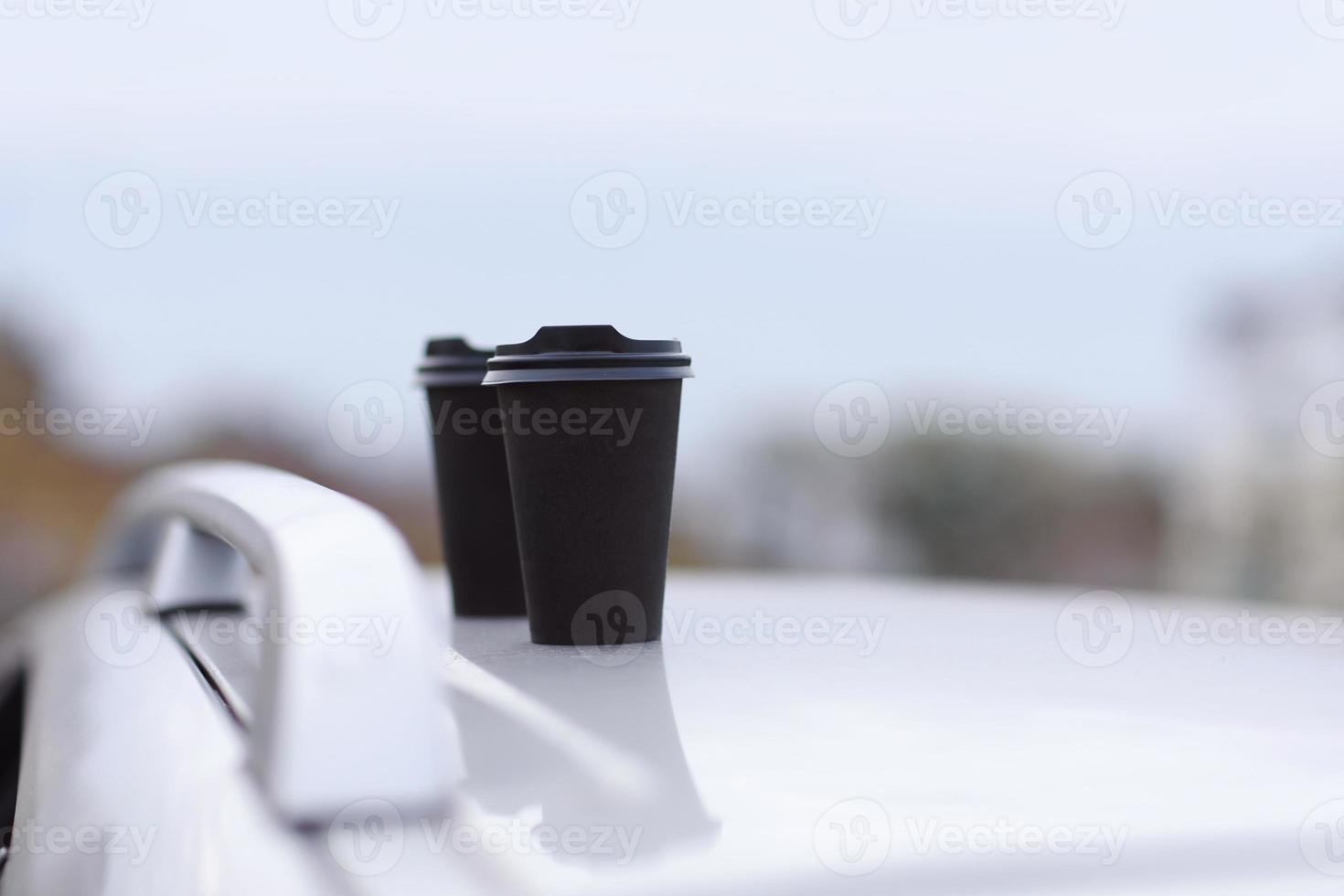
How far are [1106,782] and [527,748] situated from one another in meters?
0.47

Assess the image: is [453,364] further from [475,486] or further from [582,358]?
[582,358]

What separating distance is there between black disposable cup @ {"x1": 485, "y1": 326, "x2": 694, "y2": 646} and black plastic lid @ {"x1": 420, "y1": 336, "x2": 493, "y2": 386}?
24cm

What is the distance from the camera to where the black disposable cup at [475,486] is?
1.82 meters

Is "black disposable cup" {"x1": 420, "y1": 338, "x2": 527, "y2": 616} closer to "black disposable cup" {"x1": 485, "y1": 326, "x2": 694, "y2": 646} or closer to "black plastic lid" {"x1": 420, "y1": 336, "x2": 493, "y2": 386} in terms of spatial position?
"black plastic lid" {"x1": 420, "y1": 336, "x2": 493, "y2": 386}

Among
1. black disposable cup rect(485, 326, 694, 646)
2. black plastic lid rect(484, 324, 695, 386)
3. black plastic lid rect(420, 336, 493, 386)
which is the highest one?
black plastic lid rect(420, 336, 493, 386)

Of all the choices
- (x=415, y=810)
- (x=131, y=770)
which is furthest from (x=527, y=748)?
(x=131, y=770)

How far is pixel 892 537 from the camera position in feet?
46.6

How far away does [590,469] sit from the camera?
1.52 metres

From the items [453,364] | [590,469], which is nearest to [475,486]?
[453,364]

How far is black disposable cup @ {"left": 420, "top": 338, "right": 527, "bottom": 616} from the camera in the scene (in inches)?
71.5

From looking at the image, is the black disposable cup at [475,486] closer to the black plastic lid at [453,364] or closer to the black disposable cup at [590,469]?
the black plastic lid at [453,364]

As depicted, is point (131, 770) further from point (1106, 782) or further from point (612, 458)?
point (1106, 782)

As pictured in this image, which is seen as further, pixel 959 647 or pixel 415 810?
pixel 959 647

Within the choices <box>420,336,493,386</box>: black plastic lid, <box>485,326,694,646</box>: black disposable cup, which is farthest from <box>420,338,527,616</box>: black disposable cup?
<box>485,326,694,646</box>: black disposable cup
